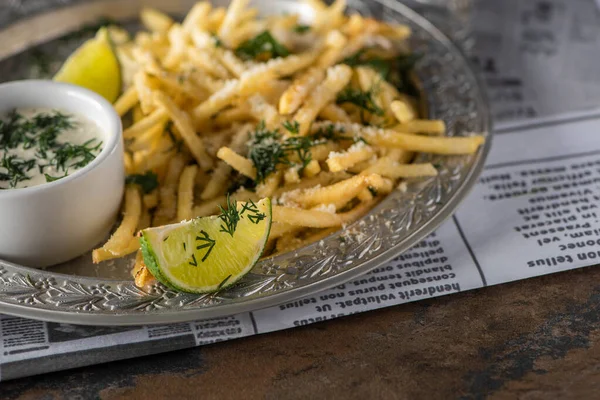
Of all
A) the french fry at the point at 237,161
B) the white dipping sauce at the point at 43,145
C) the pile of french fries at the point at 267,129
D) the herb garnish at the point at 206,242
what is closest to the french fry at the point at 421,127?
the pile of french fries at the point at 267,129

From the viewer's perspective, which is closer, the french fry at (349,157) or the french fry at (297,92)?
the french fry at (349,157)

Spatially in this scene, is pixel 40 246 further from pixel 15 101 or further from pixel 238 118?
pixel 238 118

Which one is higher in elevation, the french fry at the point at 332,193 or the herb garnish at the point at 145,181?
the french fry at the point at 332,193

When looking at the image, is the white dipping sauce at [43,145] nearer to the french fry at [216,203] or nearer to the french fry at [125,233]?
the french fry at [125,233]

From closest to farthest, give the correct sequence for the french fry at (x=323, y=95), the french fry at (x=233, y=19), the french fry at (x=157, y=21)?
the french fry at (x=323, y=95) → the french fry at (x=233, y=19) → the french fry at (x=157, y=21)

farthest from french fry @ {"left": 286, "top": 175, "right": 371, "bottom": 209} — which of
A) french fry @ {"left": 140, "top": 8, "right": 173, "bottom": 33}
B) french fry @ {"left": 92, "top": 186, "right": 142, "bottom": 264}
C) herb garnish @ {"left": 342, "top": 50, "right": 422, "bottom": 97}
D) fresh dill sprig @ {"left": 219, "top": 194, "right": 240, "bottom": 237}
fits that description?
french fry @ {"left": 140, "top": 8, "right": 173, "bottom": 33}

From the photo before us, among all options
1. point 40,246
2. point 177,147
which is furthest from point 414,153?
point 40,246
